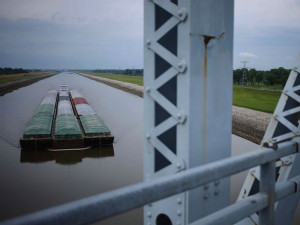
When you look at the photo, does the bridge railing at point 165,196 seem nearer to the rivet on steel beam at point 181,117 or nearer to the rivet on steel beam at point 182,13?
the rivet on steel beam at point 181,117

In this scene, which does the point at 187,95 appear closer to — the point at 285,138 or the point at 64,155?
the point at 285,138

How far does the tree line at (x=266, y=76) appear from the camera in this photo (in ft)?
283

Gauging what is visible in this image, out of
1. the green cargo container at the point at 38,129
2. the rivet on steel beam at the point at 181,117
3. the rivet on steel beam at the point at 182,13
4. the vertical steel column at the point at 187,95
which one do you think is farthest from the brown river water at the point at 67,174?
the rivet on steel beam at the point at 182,13

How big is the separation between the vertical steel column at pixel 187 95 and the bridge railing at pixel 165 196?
522 mm

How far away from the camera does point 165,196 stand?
1.83m

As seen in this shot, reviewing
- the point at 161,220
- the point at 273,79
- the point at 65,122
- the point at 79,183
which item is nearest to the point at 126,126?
the point at 65,122

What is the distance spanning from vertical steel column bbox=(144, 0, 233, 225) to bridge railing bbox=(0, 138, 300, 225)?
52 cm

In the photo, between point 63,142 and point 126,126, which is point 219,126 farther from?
point 126,126

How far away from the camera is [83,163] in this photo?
24.4 metres

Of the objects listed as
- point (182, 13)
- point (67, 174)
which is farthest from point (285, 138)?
point (67, 174)

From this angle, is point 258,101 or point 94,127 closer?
point 94,127

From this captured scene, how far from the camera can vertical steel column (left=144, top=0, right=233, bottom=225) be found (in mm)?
2656

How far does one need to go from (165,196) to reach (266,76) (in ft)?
331

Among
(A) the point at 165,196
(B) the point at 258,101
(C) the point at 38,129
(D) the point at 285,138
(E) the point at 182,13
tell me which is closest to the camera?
(A) the point at 165,196
